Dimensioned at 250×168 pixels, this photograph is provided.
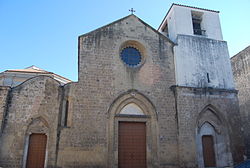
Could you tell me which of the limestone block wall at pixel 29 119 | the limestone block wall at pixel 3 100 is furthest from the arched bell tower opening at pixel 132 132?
the limestone block wall at pixel 3 100

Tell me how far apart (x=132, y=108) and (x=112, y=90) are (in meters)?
1.46

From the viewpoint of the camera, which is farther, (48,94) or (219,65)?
(219,65)

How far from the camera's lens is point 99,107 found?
10906 millimetres

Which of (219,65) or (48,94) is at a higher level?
(219,65)

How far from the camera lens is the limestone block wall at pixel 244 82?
1640 centimetres

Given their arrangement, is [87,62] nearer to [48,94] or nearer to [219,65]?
[48,94]

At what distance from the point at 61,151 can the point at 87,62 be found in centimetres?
464

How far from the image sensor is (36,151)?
10172 mm

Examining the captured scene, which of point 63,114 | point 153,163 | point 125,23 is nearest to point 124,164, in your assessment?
point 153,163

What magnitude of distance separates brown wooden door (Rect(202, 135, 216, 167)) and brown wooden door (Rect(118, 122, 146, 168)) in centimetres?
344

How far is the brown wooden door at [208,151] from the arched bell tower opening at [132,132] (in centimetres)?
288

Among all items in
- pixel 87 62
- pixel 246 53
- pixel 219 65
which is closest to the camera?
pixel 87 62

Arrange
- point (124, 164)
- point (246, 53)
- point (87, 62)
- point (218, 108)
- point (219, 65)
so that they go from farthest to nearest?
1. point (246, 53)
2. point (219, 65)
3. point (218, 108)
4. point (87, 62)
5. point (124, 164)

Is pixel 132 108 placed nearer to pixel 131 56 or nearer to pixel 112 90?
pixel 112 90
